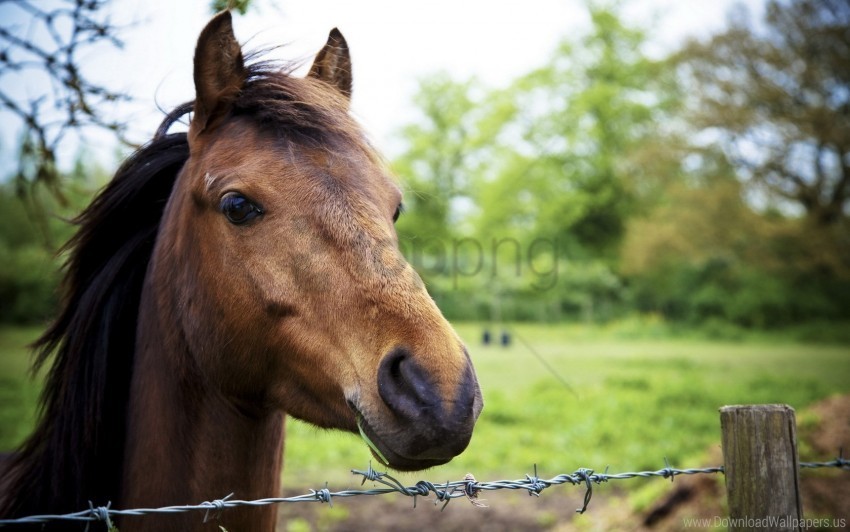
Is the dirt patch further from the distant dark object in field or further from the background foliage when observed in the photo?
the distant dark object in field

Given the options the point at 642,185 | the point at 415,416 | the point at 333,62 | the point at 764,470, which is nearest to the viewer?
the point at 415,416

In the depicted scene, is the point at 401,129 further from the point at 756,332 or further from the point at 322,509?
the point at 322,509

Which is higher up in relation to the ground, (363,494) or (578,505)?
(363,494)

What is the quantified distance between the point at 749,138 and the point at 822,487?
52.2 ft

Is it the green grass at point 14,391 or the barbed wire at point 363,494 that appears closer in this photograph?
the barbed wire at point 363,494

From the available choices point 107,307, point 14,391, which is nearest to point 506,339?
point 14,391

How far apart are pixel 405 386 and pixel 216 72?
1288 mm

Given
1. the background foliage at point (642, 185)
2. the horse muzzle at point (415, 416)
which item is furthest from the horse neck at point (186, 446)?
the background foliage at point (642, 185)

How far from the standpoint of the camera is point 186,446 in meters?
1.93

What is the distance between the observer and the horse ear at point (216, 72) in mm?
1969

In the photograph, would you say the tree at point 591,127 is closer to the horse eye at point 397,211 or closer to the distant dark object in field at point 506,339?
the distant dark object in field at point 506,339

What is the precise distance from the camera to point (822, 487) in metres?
5.46

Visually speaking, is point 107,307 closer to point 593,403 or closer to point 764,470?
point 764,470

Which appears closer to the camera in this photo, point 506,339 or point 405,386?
point 405,386
